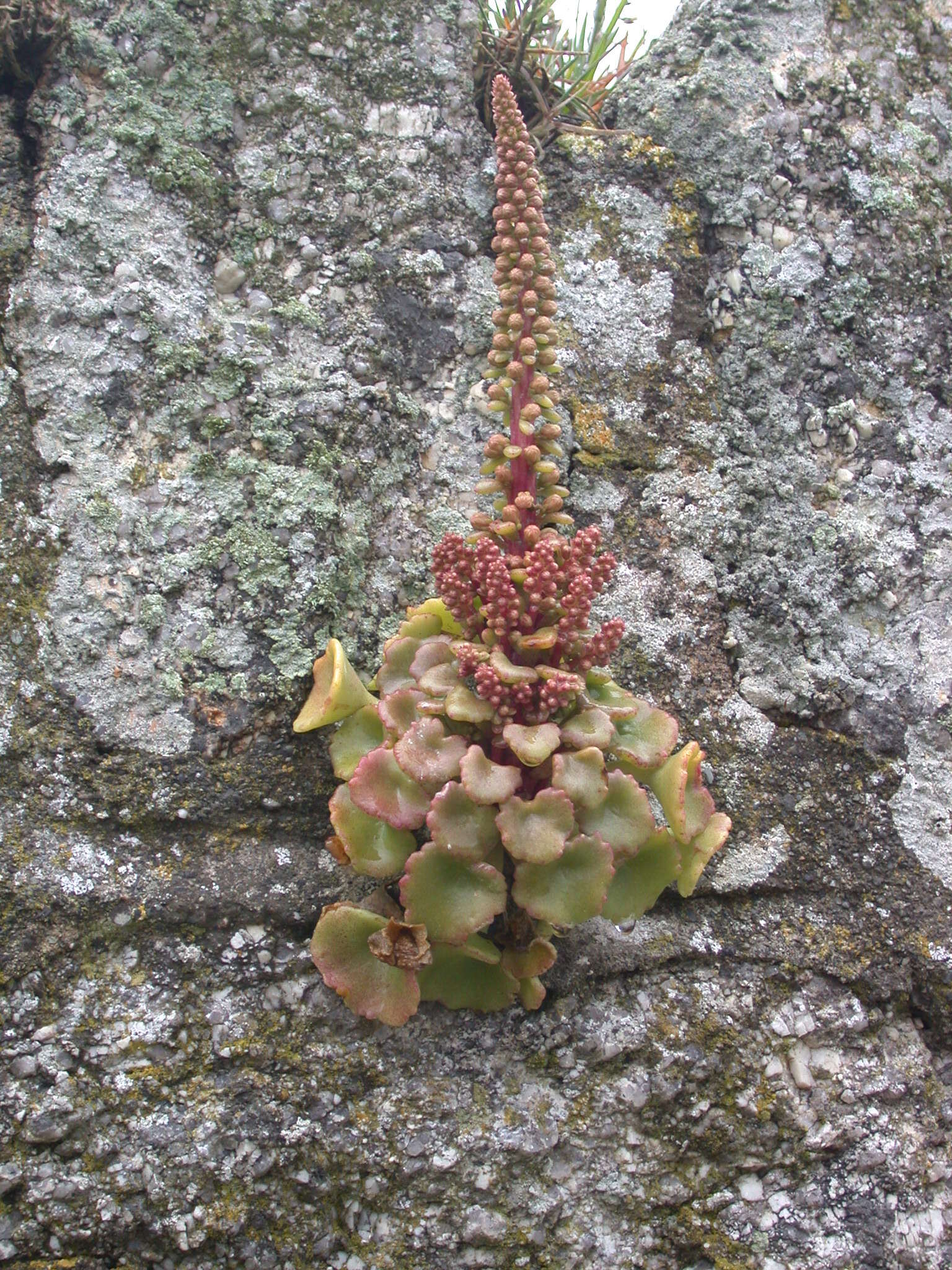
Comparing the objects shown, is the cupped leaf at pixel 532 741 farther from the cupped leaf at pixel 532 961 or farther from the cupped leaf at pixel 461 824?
the cupped leaf at pixel 532 961

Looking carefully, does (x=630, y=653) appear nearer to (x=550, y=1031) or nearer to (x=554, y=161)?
(x=550, y=1031)

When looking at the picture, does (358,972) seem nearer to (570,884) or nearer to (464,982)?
(464,982)

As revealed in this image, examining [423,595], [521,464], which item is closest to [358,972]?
[423,595]

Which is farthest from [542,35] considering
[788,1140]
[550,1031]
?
[788,1140]

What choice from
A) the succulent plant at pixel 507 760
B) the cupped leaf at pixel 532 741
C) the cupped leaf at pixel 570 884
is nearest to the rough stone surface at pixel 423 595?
the succulent plant at pixel 507 760

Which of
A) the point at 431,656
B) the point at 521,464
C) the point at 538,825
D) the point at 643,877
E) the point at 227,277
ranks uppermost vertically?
the point at 227,277

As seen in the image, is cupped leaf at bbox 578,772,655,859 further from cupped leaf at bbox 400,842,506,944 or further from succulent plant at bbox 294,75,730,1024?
cupped leaf at bbox 400,842,506,944

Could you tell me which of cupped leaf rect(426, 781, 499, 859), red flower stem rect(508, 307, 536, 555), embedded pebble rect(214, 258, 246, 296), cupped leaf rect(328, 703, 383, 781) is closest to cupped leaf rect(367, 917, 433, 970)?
cupped leaf rect(426, 781, 499, 859)
